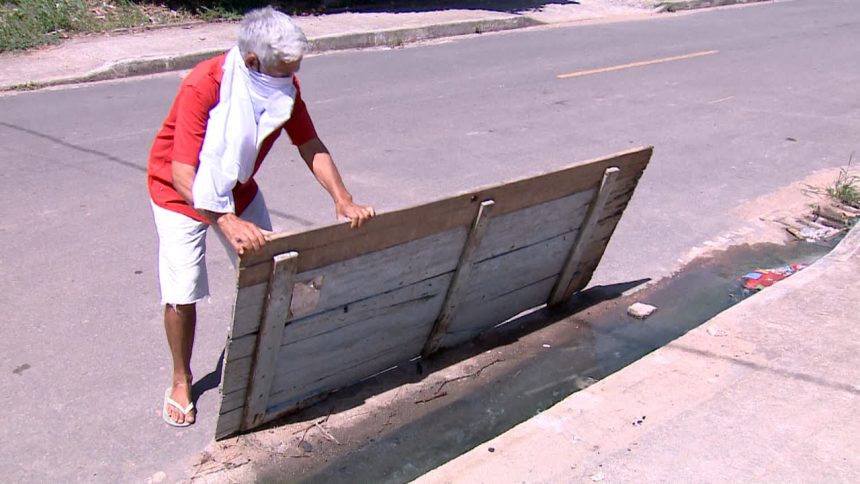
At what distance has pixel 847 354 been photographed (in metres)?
4.36

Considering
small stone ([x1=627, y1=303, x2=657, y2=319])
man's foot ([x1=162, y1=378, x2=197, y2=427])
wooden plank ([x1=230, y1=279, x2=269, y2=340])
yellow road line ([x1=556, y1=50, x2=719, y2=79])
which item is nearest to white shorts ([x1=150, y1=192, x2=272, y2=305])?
wooden plank ([x1=230, y1=279, x2=269, y2=340])

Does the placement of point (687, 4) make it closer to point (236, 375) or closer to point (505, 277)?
point (505, 277)

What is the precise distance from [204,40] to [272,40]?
35.8 ft

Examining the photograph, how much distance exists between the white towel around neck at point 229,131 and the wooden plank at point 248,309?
31 centimetres

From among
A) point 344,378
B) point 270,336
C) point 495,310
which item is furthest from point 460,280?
point 270,336

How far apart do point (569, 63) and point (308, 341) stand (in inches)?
385

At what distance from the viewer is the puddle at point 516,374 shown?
371 cm

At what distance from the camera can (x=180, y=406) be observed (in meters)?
3.86

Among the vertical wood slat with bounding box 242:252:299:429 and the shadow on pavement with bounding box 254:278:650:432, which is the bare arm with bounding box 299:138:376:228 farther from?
the shadow on pavement with bounding box 254:278:650:432

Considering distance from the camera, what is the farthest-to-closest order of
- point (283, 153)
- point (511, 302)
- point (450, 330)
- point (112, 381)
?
point (283, 153) < point (511, 302) < point (450, 330) < point (112, 381)

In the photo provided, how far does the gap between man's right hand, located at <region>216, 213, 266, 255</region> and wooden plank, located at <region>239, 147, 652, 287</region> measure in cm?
4

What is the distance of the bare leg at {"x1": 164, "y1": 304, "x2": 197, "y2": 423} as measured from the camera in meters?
3.72

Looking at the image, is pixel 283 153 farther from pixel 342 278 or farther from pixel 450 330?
pixel 342 278

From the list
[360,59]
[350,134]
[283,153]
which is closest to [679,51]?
[360,59]
